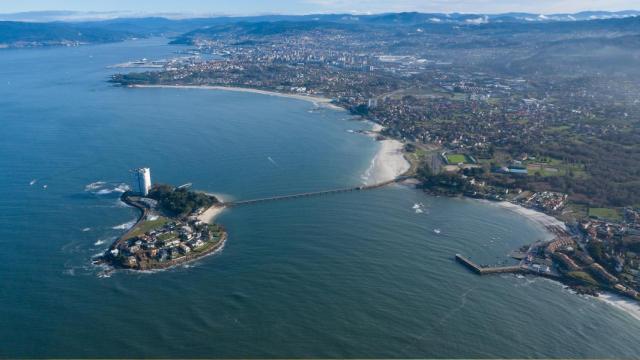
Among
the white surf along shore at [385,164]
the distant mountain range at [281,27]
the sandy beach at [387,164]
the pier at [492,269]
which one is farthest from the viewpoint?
the distant mountain range at [281,27]

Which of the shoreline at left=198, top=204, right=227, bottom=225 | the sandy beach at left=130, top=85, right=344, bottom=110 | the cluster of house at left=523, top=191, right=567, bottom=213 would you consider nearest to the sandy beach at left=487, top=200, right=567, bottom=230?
the cluster of house at left=523, top=191, right=567, bottom=213

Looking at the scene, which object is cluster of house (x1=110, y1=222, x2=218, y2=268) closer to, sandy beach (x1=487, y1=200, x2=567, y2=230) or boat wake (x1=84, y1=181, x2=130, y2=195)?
boat wake (x1=84, y1=181, x2=130, y2=195)

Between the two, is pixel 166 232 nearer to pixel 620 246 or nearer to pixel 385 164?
pixel 385 164

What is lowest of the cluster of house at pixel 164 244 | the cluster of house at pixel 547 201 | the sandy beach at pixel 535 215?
the sandy beach at pixel 535 215

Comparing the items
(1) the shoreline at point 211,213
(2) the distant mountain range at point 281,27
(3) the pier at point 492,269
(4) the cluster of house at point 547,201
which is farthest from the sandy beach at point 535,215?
(2) the distant mountain range at point 281,27

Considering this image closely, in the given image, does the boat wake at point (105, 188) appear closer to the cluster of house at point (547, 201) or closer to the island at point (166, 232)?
the island at point (166, 232)

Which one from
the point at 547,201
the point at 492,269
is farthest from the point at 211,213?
the point at 547,201

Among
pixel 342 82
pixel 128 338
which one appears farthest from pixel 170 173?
pixel 342 82

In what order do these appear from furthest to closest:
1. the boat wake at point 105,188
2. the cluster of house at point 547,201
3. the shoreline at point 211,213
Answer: the boat wake at point 105,188 → the cluster of house at point 547,201 → the shoreline at point 211,213
